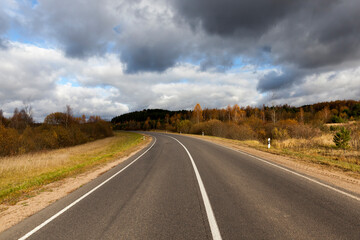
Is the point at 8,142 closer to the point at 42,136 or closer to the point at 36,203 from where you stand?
the point at 42,136

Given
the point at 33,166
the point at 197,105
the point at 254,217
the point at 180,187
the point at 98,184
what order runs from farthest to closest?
the point at 197,105, the point at 33,166, the point at 98,184, the point at 180,187, the point at 254,217

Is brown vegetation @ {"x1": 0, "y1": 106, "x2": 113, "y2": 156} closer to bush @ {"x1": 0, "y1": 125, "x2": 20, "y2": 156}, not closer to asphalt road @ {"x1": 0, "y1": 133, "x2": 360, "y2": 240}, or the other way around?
bush @ {"x1": 0, "y1": 125, "x2": 20, "y2": 156}

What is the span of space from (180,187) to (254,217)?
102 inches

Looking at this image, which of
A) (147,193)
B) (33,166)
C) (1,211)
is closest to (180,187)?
(147,193)

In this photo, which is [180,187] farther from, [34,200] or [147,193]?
[34,200]

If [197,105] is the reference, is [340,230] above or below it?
below

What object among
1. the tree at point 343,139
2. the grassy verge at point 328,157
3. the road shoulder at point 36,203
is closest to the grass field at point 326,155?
the grassy verge at point 328,157

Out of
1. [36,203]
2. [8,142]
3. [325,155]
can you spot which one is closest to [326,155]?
[325,155]

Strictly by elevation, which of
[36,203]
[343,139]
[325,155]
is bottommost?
[325,155]

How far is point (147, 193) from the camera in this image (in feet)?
17.7

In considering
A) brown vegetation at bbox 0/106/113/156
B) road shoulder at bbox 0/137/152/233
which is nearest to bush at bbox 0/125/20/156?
brown vegetation at bbox 0/106/113/156

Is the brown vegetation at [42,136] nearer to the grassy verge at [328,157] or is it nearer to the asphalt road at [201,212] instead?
the asphalt road at [201,212]

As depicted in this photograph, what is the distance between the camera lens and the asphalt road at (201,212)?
129 inches

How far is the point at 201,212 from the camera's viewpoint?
4031 mm
